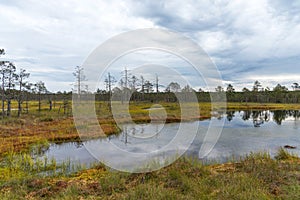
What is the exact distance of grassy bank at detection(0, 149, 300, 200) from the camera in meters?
5.11

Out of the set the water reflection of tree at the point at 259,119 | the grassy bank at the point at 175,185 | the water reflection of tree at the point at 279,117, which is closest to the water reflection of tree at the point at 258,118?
the water reflection of tree at the point at 259,119

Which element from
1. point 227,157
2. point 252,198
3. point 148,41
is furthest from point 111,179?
point 227,157

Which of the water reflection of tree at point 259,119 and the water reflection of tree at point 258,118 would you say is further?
the water reflection of tree at point 258,118

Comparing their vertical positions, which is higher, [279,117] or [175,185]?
[279,117]

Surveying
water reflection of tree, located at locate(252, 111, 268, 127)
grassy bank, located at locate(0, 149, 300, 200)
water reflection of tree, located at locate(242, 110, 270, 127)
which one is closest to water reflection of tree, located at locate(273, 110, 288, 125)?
water reflection of tree, located at locate(242, 110, 270, 127)

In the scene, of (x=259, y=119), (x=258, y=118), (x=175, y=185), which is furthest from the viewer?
(x=258, y=118)

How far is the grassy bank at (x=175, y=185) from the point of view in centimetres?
511

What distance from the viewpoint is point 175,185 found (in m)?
6.12

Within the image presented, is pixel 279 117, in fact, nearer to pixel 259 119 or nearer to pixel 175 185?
pixel 259 119

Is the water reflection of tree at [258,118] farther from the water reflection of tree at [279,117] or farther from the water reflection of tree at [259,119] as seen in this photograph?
the water reflection of tree at [279,117]

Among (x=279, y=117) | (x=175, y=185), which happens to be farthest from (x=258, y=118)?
(x=175, y=185)

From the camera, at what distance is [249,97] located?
80.8 m

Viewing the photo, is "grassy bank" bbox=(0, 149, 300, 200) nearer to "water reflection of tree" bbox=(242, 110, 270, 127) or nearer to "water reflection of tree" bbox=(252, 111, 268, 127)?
"water reflection of tree" bbox=(252, 111, 268, 127)

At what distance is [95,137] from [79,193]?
11.8m
